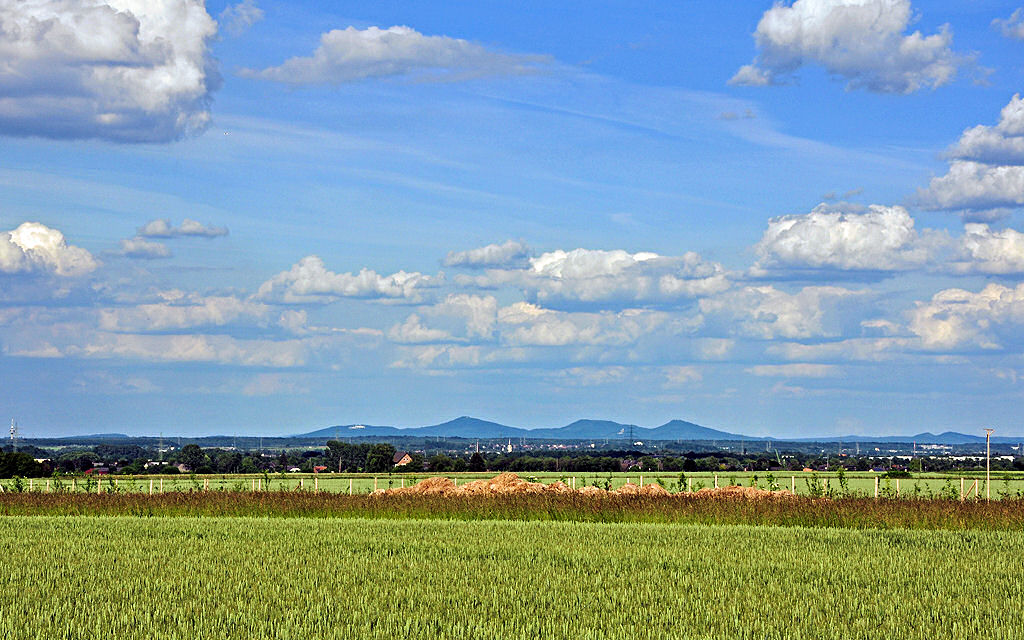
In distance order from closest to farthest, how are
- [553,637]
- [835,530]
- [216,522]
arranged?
[553,637] < [835,530] < [216,522]

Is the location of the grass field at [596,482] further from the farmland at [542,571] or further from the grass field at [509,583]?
the grass field at [509,583]

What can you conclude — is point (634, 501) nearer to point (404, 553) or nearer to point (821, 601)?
point (404, 553)

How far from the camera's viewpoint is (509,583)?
22859 mm

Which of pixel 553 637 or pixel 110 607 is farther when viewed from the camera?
pixel 110 607

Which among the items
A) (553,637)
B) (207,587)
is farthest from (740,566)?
(207,587)

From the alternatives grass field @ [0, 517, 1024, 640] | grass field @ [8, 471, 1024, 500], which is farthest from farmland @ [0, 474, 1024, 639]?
grass field @ [8, 471, 1024, 500]

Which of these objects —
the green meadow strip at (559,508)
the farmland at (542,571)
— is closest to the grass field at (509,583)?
the farmland at (542,571)

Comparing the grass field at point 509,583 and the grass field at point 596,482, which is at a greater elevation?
the grass field at point 509,583

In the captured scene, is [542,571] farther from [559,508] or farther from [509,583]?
[559,508]

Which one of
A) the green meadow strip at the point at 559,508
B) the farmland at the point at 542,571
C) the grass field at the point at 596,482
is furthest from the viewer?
the grass field at the point at 596,482

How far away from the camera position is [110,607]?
1962 cm

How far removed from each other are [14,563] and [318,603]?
1023 cm

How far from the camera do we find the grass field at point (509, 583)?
→ 18203 millimetres

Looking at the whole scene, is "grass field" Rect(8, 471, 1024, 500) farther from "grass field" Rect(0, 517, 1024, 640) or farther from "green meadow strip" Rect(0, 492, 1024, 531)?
"grass field" Rect(0, 517, 1024, 640)
